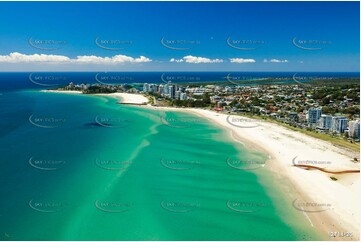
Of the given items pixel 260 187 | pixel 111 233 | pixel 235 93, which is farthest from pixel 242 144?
pixel 235 93

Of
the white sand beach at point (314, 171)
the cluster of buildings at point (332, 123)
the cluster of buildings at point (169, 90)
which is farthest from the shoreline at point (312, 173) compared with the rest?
the cluster of buildings at point (169, 90)

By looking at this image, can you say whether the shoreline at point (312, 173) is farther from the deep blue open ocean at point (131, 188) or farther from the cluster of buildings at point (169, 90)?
the cluster of buildings at point (169, 90)

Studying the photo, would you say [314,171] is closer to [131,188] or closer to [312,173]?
[312,173]

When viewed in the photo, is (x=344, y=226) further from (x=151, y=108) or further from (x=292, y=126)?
(x=151, y=108)

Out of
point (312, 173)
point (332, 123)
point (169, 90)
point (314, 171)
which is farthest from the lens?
point (169, 90)

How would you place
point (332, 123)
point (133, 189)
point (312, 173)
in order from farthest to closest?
point (332, 123) < point (312, 173) < point (133, 189)

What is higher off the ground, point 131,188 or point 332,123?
point 332,123

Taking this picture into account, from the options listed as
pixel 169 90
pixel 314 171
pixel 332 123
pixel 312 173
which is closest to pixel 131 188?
pixel 312 173
